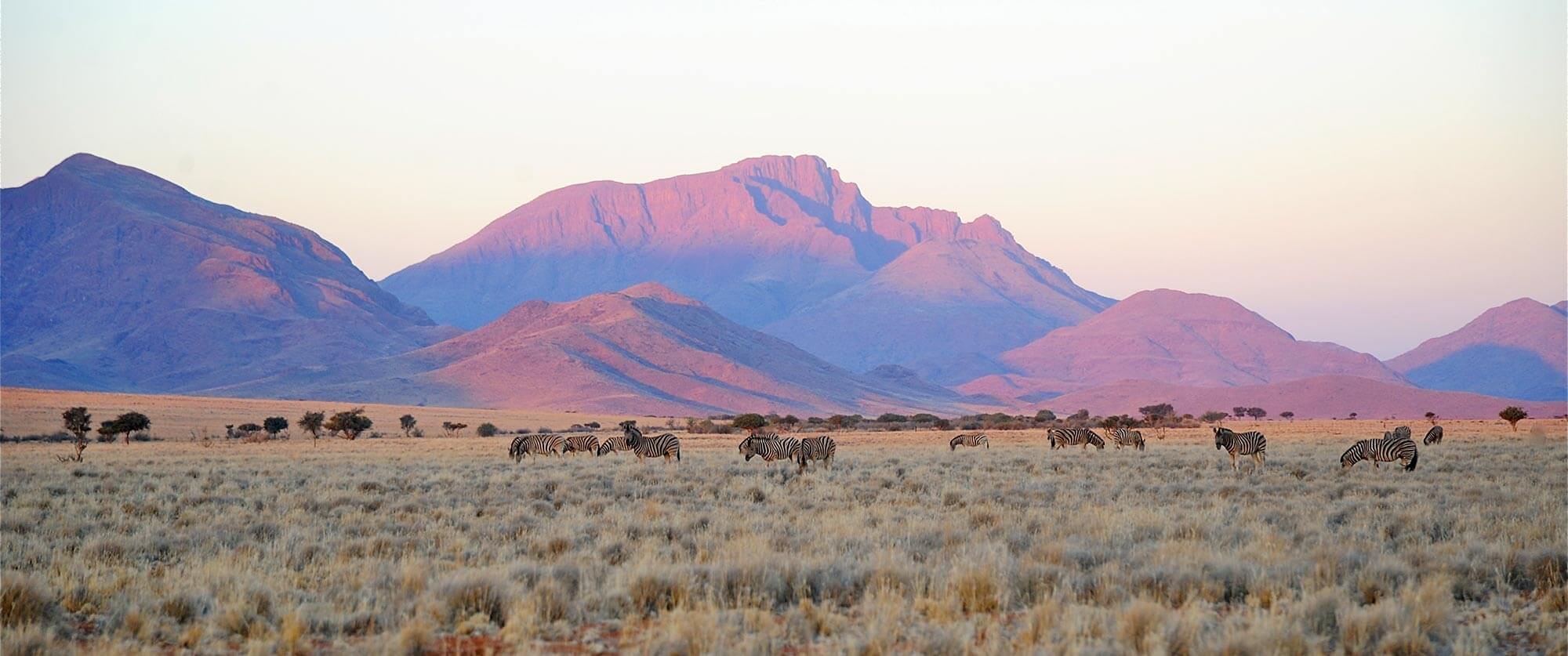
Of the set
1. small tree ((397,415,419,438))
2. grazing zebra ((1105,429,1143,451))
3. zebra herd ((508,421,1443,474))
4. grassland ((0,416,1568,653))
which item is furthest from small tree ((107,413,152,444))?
grazing zebra ((1105,429,1143,451))

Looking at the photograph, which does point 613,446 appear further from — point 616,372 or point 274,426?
point 616,372

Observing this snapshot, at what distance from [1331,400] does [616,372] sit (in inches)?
3475

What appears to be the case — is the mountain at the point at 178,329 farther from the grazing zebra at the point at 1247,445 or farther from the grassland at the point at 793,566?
the grassland at the point at 793,566

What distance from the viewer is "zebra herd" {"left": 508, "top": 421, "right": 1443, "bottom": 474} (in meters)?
26.1

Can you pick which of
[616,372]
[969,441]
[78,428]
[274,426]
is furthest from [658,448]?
[616,372]

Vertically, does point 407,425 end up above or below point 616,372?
below

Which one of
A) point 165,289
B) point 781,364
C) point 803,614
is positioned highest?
point 165,289

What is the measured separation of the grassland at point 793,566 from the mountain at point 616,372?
10732 cm

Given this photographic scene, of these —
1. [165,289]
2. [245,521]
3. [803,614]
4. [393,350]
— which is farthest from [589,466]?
[165,289]

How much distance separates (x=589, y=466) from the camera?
29062mm

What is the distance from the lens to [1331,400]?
140875mm

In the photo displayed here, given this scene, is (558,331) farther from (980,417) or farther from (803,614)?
(803,614)

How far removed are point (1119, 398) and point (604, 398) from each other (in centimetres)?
7715

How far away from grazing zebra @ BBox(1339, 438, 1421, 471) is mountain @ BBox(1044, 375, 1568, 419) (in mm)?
112263
